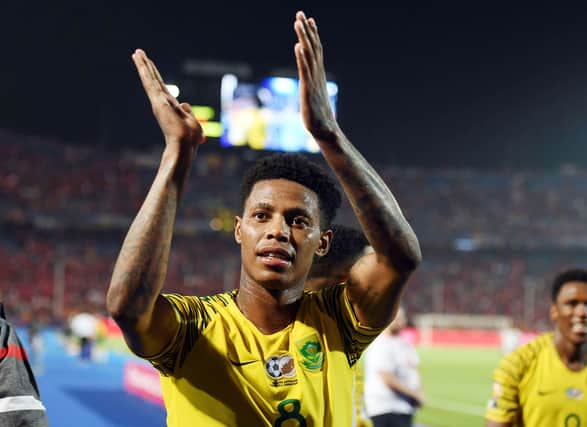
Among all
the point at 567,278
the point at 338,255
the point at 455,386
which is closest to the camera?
the point at 338,255

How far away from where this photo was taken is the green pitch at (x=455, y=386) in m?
14.8

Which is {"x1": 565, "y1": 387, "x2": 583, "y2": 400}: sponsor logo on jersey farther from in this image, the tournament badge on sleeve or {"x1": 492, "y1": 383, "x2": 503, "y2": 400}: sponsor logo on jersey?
the tournament badge on sleeve

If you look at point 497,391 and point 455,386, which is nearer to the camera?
point 497,391

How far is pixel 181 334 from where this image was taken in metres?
2.48

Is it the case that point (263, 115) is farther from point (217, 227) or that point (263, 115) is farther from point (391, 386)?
point (391, 386)

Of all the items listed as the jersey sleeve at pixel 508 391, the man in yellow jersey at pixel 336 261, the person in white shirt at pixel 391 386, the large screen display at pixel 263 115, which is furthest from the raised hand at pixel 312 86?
the large screen display at pixel 263 115

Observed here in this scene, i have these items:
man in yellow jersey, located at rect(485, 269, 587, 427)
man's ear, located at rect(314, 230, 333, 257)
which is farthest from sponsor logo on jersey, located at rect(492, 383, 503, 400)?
man's ear, located at rect(314, 230, 333, 257)

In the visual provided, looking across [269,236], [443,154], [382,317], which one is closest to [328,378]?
[382,317]

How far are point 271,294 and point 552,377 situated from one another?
8.65 feet

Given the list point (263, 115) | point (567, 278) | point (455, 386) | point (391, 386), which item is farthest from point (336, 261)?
point (263, 115)

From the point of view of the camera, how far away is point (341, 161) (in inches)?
97.6

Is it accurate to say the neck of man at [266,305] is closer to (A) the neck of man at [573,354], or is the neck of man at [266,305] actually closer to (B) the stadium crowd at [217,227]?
(A) the neck of man at [573,354]

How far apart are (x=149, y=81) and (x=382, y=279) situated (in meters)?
0.95

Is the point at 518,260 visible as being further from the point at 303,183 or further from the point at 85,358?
the point at 303,183
